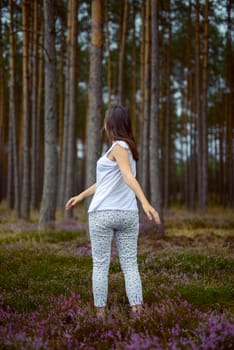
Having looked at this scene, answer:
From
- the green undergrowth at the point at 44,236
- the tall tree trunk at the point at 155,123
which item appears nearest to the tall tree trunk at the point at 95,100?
the green undergrowth at the point at 44,236

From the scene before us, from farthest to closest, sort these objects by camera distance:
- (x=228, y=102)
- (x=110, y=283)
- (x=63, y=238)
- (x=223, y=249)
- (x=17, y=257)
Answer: (x=228, y=102) → (x=63, y=238) → (x=223, y=249) → (x=17, y=257) → (x=110, y=283)

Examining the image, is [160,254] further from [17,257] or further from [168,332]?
[168,332]

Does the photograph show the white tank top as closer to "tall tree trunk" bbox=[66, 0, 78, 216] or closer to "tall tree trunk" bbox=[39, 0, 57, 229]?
"tall tree trunk" bbox=[39, 0, 57, 229]

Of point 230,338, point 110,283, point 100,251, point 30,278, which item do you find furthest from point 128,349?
point 30,278

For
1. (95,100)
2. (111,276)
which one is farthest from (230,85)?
(111,276)

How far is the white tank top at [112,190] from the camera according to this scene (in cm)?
470

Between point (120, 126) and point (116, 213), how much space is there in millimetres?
936

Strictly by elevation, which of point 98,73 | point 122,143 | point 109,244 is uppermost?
point 98,73

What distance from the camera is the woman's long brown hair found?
479cm

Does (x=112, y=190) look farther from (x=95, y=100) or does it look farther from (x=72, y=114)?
(x=72, y=114)

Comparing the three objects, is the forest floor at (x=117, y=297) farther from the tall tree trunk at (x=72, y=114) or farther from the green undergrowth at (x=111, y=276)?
the tall tree trunk at (x=72, y=114)

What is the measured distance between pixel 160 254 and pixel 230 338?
4.33 metres

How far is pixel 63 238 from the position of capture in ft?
35.8

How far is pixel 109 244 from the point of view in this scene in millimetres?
4762
